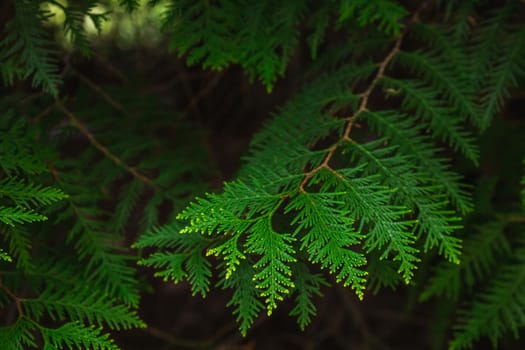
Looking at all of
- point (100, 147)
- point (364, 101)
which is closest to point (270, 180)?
point (364, 101)

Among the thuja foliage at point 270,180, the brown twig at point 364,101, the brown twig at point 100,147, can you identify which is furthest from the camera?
the brown twig at point 100,147

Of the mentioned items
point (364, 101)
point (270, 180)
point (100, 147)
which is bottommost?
point (100, 147)

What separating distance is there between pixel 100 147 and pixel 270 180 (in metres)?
0.79

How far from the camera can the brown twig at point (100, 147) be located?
5.99ft

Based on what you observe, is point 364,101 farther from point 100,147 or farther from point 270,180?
point 100,147

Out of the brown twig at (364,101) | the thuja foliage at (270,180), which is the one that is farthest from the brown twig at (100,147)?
the brown twig at (364,101)

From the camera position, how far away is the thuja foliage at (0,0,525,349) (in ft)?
4.12

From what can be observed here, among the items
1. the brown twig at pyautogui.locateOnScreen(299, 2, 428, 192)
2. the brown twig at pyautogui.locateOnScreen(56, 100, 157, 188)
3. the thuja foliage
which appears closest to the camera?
the thuja foliage

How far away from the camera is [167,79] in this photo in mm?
2746

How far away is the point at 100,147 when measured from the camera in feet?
6.06

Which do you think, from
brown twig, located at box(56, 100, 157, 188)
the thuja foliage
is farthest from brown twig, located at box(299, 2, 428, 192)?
brown twig, located at box(56, 100, 157, 188)

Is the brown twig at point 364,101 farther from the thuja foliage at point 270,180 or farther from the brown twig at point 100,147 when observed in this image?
the brown twig at point 100,147

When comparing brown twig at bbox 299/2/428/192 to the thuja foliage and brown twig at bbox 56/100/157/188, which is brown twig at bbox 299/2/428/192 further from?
brown twig at bbox 56/100/157/188

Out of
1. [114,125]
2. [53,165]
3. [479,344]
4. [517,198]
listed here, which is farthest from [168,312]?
[517,198]
